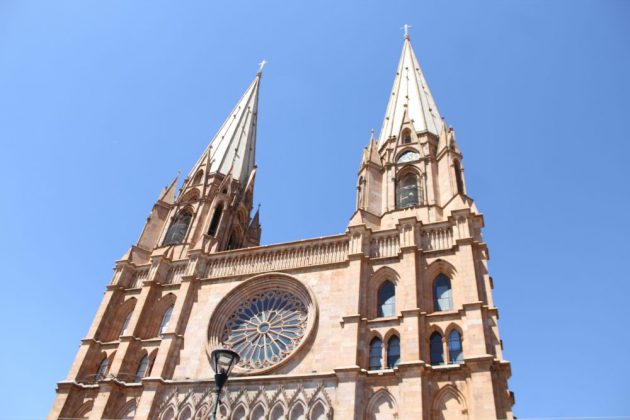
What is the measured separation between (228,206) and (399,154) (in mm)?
11777

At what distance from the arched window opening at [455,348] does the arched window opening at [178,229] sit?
17.4 meters

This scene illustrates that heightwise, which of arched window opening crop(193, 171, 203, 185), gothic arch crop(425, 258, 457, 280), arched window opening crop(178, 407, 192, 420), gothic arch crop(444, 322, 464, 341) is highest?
arched window opening crop(193, 171, 203, 185)

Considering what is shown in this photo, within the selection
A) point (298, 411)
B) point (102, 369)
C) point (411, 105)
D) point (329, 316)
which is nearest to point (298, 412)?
point (298, 411)

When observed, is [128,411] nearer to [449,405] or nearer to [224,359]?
[224,359]

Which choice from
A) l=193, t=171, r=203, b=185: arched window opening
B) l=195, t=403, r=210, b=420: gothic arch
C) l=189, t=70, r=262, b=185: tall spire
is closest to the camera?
l=195, t=403, r=210, b=420: gothic arch

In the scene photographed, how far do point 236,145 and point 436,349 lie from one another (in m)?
24.5

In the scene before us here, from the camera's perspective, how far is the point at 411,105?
105 feet

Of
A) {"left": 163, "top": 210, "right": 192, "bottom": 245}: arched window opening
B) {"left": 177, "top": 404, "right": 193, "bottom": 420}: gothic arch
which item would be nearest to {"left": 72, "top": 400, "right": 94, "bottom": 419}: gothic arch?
{"left": 177, "top": 404, "right": 193, "bottom": 420}: gothic arch

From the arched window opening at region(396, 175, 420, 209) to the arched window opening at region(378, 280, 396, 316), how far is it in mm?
5178

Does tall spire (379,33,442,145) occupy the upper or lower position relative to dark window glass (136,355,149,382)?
upper

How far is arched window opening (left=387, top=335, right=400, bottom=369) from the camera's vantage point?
1808cm

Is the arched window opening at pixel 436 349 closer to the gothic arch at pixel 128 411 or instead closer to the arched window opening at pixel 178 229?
the gothic arch at pixel 128 411

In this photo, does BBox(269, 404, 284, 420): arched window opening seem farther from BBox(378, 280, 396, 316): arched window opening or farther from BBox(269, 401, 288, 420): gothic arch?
BBox(378, 280, 396, 316): arched window opening

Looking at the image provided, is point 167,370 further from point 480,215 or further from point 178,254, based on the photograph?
point 480,215
